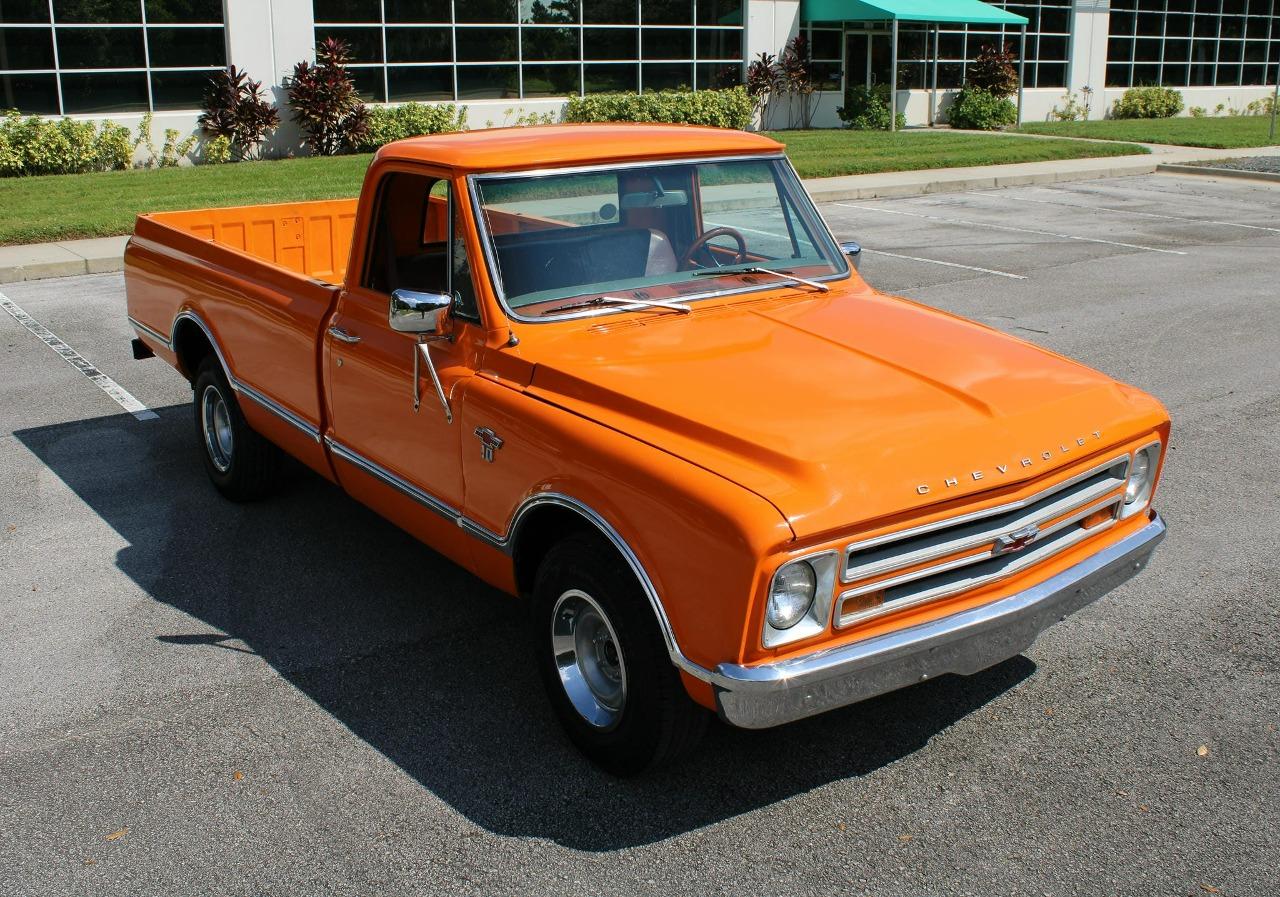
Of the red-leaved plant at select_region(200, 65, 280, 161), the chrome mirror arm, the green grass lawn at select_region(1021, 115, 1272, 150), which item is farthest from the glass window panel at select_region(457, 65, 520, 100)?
the chrome mirror arm

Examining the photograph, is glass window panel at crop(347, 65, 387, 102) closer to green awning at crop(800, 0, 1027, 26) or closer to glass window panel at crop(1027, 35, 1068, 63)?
green awning at crop(800, 0, 1027, 26)

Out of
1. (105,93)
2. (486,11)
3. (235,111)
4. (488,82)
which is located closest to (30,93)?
(105,93)

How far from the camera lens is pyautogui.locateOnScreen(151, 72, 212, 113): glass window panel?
22.2 m

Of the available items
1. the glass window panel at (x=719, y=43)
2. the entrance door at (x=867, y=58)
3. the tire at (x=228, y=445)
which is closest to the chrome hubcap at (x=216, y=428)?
the tire at (x=228, y=445)

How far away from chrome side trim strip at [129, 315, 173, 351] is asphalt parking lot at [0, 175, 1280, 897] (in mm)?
739

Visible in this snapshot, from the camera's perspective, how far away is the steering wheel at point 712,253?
5367 millimetres

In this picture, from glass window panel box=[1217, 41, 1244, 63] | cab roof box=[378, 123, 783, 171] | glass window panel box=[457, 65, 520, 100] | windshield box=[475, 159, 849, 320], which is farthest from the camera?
glass window panel box=[1217, 41, 1244, 63]

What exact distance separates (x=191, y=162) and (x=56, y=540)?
57.7 ft

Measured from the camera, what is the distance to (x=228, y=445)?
277 inches

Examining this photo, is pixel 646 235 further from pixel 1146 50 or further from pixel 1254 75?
pixel 1254 75

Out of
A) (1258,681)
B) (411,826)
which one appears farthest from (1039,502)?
(411,826)

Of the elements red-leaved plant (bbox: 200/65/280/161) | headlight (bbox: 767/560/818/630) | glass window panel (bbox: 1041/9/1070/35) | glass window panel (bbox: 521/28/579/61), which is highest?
glass window panel (bbox: 1041/9/1070/35)

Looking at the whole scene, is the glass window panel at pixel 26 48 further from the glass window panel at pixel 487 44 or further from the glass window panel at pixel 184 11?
the glass window panel at pixel 487 44

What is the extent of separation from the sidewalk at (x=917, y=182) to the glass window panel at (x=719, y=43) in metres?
8.34
